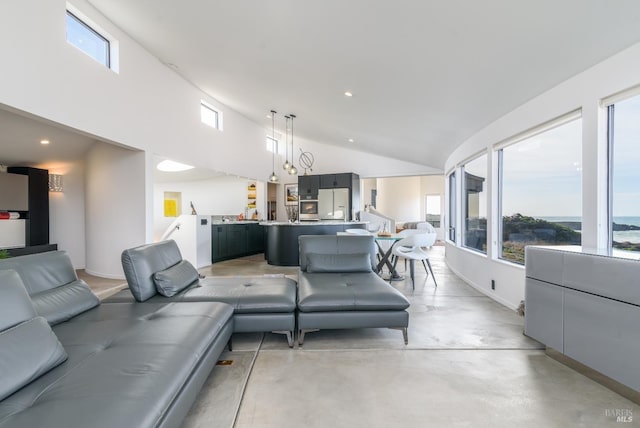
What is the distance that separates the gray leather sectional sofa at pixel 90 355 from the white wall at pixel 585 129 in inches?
122

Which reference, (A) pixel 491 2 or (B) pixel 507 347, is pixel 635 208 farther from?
(A) pixel 491 2

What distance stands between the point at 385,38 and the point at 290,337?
271 cm

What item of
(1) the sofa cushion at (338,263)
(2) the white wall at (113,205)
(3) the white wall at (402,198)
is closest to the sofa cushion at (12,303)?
(1) the sofa cushion at (338,263)

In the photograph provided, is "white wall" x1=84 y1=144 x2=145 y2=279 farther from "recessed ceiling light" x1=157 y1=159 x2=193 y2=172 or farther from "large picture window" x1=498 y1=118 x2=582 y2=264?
"large picture window" x1=498 y1=118 x2=582 y2=264

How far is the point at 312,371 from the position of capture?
206cm

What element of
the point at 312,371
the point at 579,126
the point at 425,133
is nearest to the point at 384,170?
the point at 425,133

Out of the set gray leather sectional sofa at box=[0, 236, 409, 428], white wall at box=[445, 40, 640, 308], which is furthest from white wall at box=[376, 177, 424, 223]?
gray leather sectional sofa at box=[0, 236, 409, 428]

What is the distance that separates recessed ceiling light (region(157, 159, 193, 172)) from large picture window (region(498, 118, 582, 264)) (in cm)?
539

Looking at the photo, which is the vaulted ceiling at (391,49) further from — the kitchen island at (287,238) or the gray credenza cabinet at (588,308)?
the kitchen island at (287,238)

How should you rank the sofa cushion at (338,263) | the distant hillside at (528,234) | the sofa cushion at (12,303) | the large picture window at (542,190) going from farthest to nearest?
the sofa cushion at (338,263) → the distant hillside at (528,234) → the large picture window at (542,190) → the sofa cushion at (12,303)

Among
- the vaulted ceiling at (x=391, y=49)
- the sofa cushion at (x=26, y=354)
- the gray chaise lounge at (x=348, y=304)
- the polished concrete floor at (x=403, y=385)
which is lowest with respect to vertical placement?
the polished concrete floor at (x=403, y=385)

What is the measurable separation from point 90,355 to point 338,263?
7.56 feet

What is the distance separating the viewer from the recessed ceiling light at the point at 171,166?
5.23 metres

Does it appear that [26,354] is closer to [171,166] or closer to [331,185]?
[171,166]
